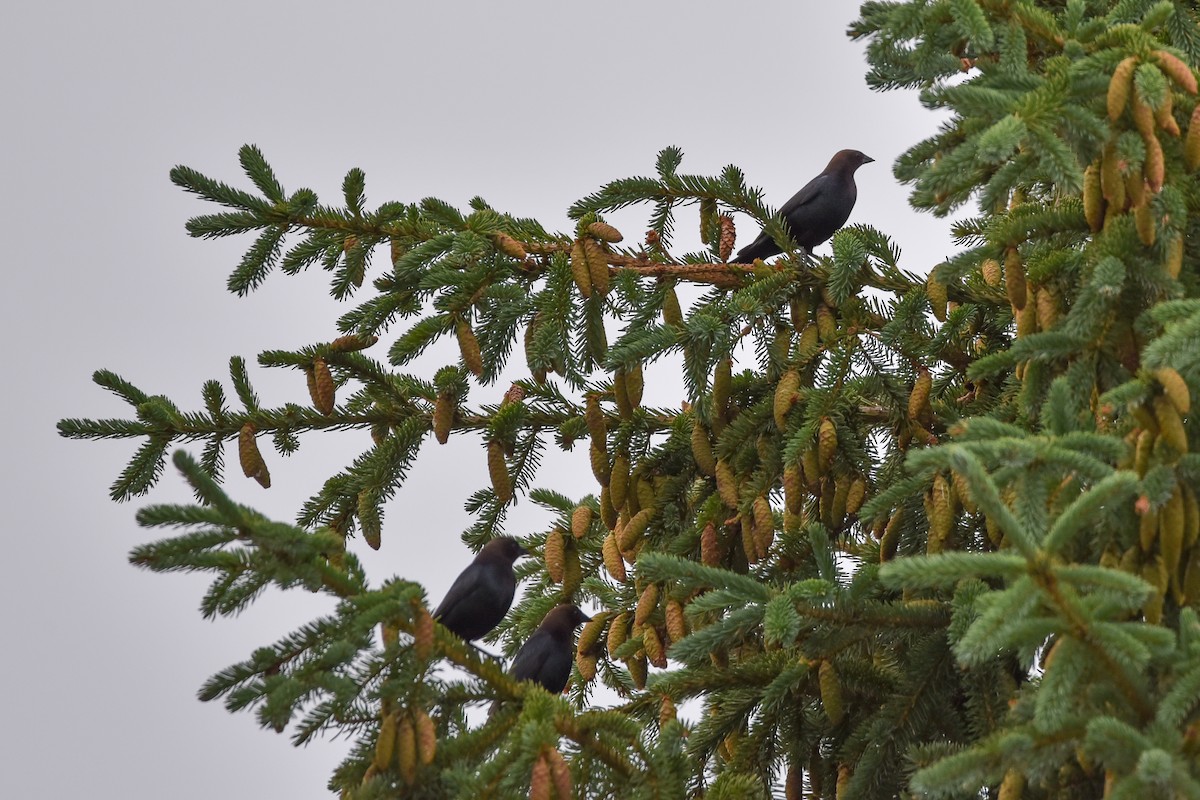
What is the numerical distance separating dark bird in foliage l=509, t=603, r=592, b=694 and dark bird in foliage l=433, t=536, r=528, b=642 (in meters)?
0.25

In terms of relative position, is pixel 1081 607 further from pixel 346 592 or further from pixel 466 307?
pixel 466 307

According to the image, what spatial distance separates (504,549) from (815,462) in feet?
5.44

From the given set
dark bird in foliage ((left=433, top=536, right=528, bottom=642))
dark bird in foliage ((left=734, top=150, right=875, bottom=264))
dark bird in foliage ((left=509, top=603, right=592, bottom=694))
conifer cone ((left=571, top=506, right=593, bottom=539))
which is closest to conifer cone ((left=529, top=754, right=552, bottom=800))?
conifer cone ((left=571, top=506, right=593, bottom=539))

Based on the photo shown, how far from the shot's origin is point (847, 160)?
5.93m

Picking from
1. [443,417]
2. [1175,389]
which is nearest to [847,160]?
[443,417]

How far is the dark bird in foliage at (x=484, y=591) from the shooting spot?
4.83m

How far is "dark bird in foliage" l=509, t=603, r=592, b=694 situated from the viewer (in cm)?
467

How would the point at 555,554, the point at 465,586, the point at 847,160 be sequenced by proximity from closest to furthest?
the point at 555,554, the point at 465,586, the point at 847,160

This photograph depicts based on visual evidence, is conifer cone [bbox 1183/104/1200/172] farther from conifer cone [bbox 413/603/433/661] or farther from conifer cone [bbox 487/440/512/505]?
conifer cone [bbox 487/440/512/505]

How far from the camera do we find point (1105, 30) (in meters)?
2.95

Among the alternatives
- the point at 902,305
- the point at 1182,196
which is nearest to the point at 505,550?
the point at 902,305

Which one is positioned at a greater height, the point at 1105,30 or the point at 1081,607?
the point at 1105,30

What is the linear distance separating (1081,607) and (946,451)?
1.01 feet

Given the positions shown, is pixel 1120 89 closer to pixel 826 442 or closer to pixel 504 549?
pixel 826 442
